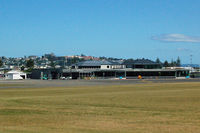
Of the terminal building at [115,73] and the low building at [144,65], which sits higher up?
the low building at [144,65]

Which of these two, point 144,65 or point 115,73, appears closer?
point 115,73

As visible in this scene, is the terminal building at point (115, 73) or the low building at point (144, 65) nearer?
the terminal building at point (115, 73)

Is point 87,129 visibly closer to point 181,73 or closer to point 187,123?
point 187,123

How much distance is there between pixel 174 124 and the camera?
74.9ft

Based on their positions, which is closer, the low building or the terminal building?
the terminal building

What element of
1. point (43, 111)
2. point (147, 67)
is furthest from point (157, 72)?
point (43, 111)

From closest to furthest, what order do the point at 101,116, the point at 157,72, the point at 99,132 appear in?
the point at 99,132, the point at 101,116, the point at 157,72

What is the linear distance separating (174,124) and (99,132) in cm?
555

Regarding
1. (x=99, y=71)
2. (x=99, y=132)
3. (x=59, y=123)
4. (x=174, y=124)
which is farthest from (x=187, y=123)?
(x=99, y=71)

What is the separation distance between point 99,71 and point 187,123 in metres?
162

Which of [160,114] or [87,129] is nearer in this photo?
[87,129]

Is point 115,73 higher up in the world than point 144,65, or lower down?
lower down

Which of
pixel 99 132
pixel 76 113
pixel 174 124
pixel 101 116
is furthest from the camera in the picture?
pixel 76 113

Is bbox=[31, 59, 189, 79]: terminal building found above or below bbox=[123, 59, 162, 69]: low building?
below
